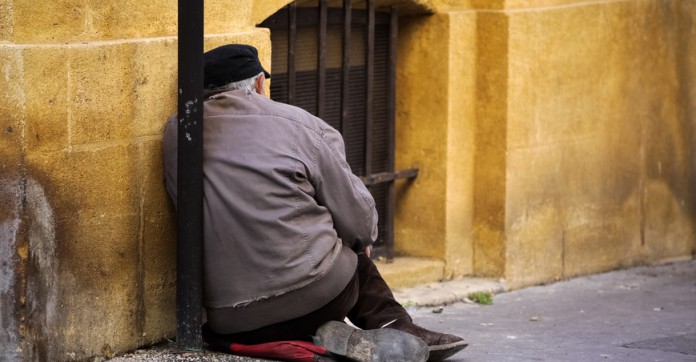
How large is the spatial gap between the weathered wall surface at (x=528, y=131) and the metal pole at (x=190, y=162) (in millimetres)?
2535

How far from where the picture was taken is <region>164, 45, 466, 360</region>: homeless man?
4.53 m

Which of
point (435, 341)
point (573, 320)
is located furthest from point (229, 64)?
point (573, 320)

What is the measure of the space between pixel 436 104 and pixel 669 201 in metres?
2.34

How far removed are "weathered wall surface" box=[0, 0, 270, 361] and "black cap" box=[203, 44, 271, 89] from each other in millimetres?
145

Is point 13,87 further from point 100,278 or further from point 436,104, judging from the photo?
point 436,104

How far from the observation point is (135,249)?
15.3 feet

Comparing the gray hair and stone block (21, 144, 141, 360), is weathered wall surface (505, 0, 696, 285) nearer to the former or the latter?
the gray hair

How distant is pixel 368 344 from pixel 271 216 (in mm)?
605

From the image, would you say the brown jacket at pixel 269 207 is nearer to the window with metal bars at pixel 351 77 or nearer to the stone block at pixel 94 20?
the stone block at pixel 94 20

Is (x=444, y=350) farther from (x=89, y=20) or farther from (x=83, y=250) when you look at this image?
(x=89, y=20)

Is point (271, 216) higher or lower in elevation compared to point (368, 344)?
higher

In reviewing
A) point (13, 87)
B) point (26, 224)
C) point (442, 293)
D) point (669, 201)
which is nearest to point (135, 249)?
point (26, 224)

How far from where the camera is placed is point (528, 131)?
7.08 meters

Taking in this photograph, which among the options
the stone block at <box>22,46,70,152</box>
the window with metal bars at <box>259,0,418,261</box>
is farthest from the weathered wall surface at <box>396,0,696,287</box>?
the stone block at <box>22,46,70,152</box>
